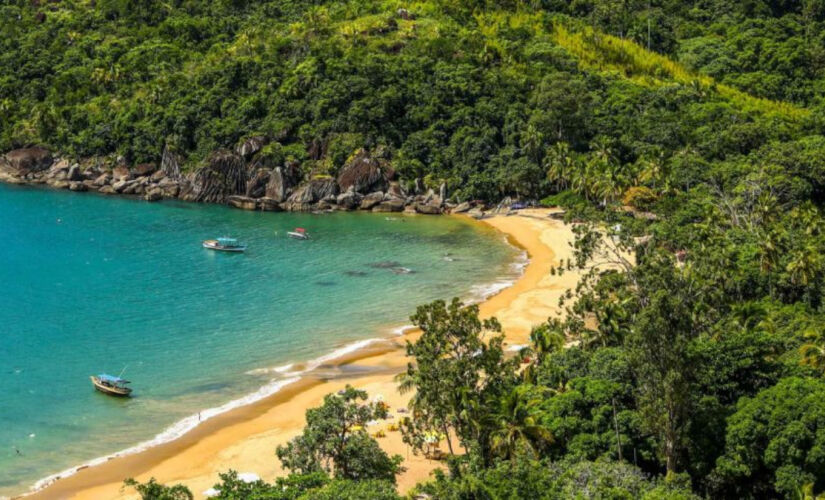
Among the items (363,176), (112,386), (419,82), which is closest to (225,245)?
(363,176)

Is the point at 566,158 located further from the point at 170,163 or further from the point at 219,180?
the point at 170,163

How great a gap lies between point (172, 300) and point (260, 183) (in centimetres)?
4989

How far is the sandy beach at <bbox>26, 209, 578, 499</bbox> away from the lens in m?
40.4

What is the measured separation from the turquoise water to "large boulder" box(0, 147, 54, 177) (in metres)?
22.9

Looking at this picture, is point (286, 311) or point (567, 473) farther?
point (286, 311)

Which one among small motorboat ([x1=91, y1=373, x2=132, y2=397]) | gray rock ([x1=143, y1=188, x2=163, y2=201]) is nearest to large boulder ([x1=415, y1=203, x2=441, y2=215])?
gray rock ([x1=143, y1=188, x2=163, y2=201])

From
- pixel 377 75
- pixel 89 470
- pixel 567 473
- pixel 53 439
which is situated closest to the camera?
pixel 567 473

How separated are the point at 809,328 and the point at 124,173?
350 ft

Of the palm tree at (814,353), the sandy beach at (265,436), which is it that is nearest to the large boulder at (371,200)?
the sandy beach at (265,436)

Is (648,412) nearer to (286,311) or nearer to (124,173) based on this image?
(286,311)

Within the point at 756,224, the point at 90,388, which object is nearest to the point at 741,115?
the point at 756,224

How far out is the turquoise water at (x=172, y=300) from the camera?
159 ft

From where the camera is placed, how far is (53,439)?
148ft

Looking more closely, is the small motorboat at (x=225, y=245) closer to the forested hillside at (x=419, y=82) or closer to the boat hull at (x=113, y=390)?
the forested hillside at (x=419, y=82)
